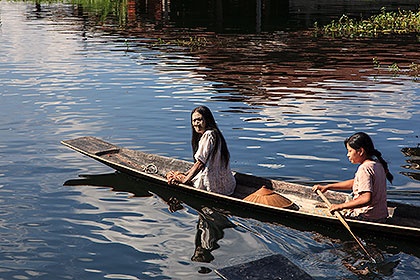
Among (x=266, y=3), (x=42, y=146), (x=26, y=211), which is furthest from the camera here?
(x=266, y=3)

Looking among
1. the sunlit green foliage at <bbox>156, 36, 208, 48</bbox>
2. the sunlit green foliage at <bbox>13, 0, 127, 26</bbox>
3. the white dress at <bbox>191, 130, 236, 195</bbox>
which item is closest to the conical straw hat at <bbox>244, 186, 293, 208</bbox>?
the white dress at <bbox>191, 130, 236, 195</bbox>

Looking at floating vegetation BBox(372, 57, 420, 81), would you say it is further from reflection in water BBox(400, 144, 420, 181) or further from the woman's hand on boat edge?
the woman's hand on boat edge

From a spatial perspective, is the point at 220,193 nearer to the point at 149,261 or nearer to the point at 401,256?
the point at 149,261

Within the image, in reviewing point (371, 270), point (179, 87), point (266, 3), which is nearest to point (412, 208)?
point (371, 270)

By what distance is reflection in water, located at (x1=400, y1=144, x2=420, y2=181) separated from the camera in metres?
9.07

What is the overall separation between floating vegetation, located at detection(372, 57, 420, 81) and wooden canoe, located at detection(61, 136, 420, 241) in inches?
419

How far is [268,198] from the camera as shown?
24.8ft

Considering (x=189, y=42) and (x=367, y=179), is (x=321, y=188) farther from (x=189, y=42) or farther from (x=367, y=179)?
(x=189, y=42)

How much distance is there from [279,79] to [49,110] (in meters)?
7.60

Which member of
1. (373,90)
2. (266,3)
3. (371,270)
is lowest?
(371,270)

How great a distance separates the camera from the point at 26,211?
7.88m

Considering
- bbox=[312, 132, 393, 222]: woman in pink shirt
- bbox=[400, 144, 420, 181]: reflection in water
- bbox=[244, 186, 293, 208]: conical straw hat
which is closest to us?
bbox=[312, 132, 393, 222]: woman in pink shirt

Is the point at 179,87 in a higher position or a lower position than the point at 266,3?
lower

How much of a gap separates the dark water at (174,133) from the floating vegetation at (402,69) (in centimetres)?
13
